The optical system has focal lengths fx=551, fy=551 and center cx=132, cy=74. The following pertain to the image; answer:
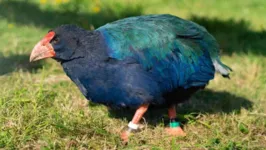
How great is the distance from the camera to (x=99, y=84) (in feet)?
13.1

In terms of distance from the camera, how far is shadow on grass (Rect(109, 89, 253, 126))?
477 centimetres

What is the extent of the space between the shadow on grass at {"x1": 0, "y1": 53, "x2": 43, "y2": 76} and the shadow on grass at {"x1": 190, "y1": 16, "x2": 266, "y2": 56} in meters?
2.38

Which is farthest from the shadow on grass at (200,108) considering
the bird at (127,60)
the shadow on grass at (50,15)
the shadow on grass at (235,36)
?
the shadow on grass at (50,15)

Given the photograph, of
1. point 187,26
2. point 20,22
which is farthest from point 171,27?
point 20,22

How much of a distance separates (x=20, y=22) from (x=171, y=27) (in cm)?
383

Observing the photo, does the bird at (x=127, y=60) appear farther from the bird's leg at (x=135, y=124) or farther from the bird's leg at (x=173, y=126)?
the bird's leg at (x=173, y=126)

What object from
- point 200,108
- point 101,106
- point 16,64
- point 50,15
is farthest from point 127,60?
point 50,15

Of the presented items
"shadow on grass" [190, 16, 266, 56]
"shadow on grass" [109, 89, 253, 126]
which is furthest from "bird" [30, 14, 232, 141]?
"shadow on grass" [190, 16, 266, 56]

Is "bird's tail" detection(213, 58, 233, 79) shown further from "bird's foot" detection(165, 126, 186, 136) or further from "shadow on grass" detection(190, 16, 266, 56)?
"shadow on grass" detection(190, 16, 266, 56)

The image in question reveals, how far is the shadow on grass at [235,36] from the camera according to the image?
6.93 m

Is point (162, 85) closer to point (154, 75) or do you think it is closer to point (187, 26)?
point (154, 75)

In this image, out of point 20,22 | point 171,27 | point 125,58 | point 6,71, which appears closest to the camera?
point 125,58

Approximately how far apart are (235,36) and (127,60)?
12.3 feet

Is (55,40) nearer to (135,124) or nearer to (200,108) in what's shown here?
(135,124)
